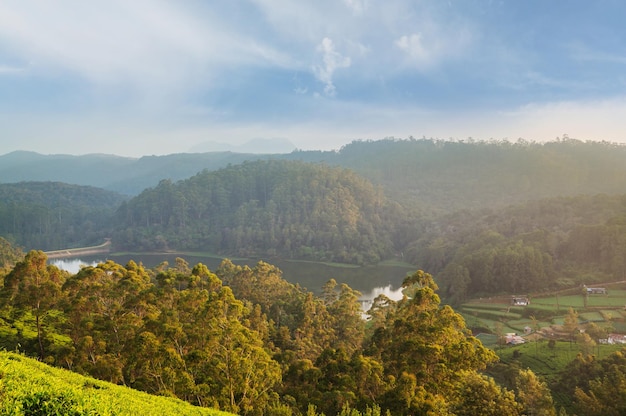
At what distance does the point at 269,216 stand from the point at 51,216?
47757 millimetres

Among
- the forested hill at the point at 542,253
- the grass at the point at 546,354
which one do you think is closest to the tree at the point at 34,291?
the grass at the point at 546,354

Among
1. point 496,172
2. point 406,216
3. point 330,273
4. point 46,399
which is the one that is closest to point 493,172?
point 496,172

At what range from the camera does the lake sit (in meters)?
49.5

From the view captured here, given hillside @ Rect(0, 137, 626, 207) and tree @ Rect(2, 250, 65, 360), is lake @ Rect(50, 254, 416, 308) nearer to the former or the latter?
tree @ Rect(2, 250, 65, 360)

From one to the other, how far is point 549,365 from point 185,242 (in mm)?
74224

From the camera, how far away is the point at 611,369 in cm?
1714

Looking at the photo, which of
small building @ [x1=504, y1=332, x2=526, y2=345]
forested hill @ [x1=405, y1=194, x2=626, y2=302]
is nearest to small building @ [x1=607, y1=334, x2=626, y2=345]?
small building @ [x1=504, y1=332, x2=526, y2=345]

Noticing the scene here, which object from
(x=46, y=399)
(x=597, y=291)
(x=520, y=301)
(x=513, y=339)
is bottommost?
(x=520, y=301)

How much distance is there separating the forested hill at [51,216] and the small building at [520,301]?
264ft

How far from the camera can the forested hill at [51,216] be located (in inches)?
3201

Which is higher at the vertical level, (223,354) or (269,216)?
(223,354)

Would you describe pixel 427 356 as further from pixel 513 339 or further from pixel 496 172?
pixel 496 172

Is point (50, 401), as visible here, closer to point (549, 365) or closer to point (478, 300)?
point (549, 365)

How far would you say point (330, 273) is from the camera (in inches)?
2354
